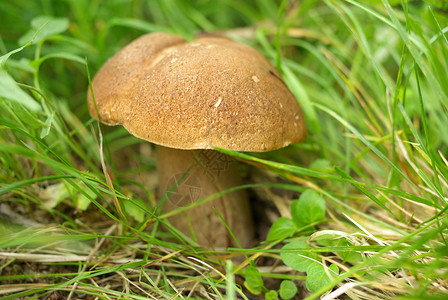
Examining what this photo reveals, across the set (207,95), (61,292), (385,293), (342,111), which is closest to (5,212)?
(61,292)

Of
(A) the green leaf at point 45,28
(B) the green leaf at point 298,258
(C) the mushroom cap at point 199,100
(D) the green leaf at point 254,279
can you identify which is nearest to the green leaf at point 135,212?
(C) the mushroom cap at point 199,100

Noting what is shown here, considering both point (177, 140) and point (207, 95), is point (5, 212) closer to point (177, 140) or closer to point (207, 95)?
point (177, 140)

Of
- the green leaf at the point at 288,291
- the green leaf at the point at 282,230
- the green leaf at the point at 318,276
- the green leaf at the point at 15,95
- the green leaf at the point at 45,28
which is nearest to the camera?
the green leaf at the point at 15,95

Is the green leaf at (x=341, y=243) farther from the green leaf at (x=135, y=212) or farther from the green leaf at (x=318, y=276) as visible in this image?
the green leaf at (x=135, y=212)

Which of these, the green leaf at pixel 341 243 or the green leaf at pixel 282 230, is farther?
the green leaf at pixel 282 230

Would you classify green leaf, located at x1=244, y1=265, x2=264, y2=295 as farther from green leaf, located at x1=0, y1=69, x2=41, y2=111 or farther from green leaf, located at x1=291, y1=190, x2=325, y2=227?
green leaf, located at x1=0, y1=69, x2=41, y2=111

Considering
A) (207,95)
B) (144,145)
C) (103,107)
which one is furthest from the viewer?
(144,145)
